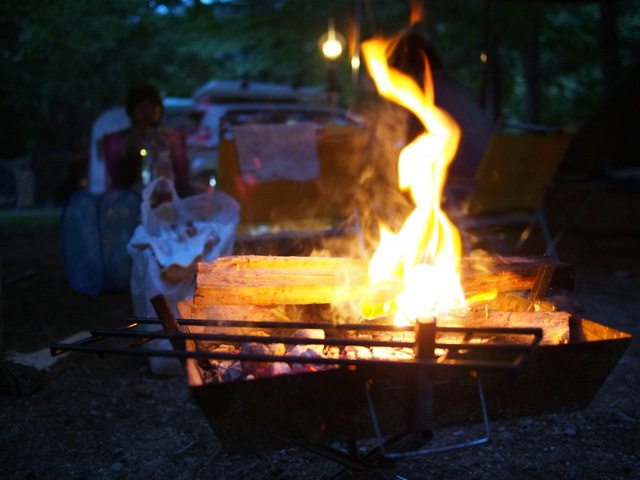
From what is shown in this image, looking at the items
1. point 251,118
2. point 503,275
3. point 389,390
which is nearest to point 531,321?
point 503,275

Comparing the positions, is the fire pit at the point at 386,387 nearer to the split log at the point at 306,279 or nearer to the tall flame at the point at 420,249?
the split log at the point at 306,279

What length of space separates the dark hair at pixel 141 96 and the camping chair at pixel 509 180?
8.64 ft

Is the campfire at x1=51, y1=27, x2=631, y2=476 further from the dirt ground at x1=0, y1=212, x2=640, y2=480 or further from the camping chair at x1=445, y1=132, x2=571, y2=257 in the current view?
the camping chair at x1=445, y1=132, x2=571, y2=257

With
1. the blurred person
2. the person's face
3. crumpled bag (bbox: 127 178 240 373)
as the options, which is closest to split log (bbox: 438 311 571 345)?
crumpled bag (bbox: 127 178 240 373)

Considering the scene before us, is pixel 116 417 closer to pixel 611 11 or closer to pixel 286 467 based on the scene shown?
pixel 286 467

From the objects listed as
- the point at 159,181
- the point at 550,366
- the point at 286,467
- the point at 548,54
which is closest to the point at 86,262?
the point at 159,181

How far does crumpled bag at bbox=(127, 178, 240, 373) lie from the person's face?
1187mm

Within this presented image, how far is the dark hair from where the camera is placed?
4766 mm

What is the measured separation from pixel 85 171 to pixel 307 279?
12.7 metres

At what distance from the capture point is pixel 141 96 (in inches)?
188

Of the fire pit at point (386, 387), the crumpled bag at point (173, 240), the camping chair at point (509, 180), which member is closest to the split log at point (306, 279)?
the fire pit at point (386, 387)

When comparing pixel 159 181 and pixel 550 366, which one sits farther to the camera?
pixel 159 181

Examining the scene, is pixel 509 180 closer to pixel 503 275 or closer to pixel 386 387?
pixel 503 275

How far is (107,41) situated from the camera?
1302 cm
